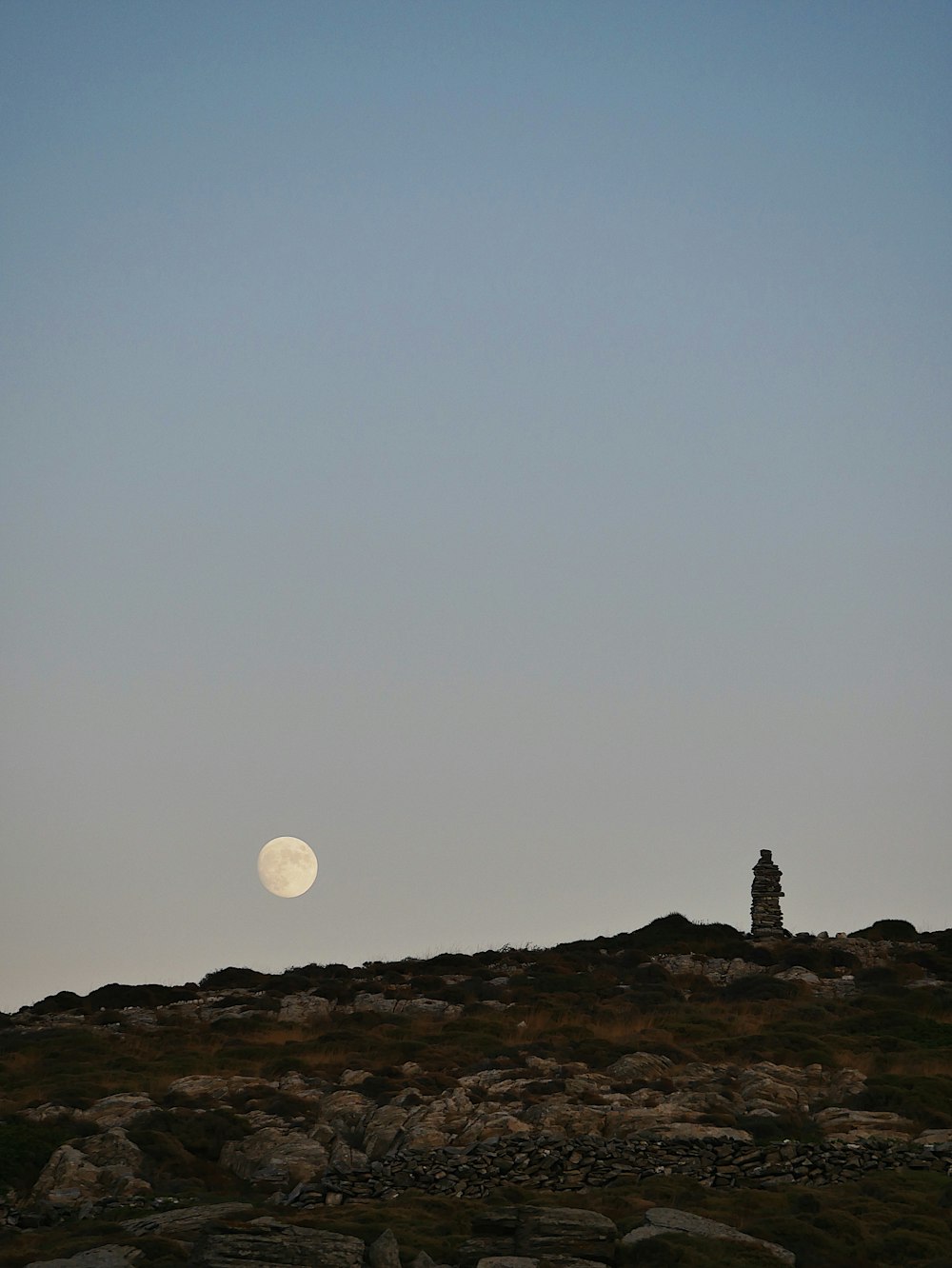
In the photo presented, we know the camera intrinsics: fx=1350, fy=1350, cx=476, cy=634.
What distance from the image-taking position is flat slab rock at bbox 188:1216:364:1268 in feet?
64.9

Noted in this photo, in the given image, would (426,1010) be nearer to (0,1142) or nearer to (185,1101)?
(185,1101)

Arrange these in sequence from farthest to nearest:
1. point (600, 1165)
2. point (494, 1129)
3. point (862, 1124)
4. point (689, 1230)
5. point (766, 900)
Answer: point (766, 900)
point (862, 1124)
point (494, 1129)
point (600, 1165)
point (689, 1230)

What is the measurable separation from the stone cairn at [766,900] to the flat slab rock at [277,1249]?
2013 inches

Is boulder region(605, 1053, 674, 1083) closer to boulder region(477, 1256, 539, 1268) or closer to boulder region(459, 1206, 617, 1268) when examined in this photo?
boulder region(459, 1206, 617, 1268)

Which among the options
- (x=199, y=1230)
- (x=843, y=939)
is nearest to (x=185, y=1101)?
(x=199, y=1230)

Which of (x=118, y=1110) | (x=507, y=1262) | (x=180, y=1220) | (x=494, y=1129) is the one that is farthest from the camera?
(x=118, y=1110)

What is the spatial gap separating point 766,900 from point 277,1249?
172 ft

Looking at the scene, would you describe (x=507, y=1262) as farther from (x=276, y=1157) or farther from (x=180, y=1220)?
(x=276, y=1157)

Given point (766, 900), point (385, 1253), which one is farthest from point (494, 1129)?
point (766, 900)

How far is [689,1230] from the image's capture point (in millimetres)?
21359

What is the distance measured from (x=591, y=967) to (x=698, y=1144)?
32.4m

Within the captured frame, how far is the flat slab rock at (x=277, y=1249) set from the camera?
19.8 meters

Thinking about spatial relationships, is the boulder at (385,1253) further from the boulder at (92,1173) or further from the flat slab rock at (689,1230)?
the boulder at (92,1173)

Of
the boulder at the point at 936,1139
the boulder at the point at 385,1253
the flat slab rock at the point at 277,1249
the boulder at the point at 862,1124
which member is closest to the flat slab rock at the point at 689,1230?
the boulder at the point at 385,1253
